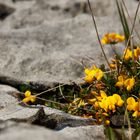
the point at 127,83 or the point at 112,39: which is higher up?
the point at 112,39

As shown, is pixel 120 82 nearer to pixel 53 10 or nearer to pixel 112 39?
pixel 112 39

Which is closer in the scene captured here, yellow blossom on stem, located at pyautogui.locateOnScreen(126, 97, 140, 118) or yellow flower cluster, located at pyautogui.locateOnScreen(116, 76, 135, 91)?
yellow blossom on stem, located at pyautogui.locateOnScreen(126, 97, 140, 118)

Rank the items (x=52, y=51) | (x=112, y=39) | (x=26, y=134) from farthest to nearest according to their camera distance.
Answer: (x=52, y=51), (x=112, y=39), (x=26, y=134)

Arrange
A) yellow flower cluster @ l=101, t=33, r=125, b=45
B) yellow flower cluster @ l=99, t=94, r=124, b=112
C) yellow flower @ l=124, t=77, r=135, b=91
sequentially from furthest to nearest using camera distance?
yellow flower cluster @ l=101, t=33, r=125, b=45 < yellow flower @ l=124, t=77, r=135, b=91 < yellow flower cluster @ l=99, t=94, r=124, b=112

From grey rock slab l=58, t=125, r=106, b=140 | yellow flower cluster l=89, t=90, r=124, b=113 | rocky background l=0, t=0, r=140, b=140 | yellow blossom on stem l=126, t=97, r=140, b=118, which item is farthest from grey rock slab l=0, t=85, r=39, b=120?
yellow blossom on stem l=126, t=97, r=140, b=118

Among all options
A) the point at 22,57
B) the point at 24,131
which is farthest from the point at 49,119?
the point at 22,57

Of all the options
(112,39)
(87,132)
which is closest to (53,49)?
(112,39)

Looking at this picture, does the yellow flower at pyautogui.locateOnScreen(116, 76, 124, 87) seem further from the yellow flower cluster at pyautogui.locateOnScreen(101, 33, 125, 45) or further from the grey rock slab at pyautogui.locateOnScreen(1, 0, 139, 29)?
the grey rock slab at pyautogui.locateOnScreen(1, 0, 139, 29)


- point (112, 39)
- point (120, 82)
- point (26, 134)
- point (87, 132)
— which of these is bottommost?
point (87, 132)
